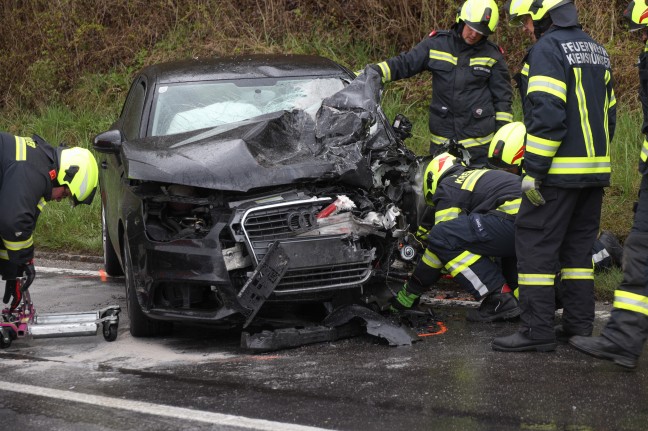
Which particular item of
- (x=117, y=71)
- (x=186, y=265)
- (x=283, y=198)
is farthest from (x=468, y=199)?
(x=117, y=71)

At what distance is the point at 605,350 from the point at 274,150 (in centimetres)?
229

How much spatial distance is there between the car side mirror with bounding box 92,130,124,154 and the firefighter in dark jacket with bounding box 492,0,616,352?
8.56 ft

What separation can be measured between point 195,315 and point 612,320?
7.39 ft

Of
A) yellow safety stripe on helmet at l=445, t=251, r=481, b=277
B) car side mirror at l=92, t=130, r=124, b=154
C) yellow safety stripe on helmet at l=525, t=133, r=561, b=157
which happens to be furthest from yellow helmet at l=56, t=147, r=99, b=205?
yellow safety stripe on helmet at l=525, t=133, r=561, b=157

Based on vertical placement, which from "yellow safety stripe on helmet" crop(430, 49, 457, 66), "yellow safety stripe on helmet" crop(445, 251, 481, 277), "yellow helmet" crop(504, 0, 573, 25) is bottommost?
"yellow safety stripe on helmet" crop(445, 251, 481, 277)

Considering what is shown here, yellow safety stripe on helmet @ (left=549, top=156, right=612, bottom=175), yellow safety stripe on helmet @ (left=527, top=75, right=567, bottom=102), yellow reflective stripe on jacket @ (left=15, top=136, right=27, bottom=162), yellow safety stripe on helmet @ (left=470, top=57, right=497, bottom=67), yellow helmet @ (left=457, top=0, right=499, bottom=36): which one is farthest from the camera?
yellow safety stripe on helmet @ (left=470, top=57, right=497, bottom=67)

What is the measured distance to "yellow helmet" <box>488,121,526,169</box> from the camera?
6.60 m

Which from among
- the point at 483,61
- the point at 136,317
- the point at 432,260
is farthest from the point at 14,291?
the point at 483,61

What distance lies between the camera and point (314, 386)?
5000 millimetres

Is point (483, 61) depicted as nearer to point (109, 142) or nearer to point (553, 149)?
point (553, 149)

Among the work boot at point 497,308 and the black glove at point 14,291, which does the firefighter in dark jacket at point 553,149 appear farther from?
the black glove at point 14,291

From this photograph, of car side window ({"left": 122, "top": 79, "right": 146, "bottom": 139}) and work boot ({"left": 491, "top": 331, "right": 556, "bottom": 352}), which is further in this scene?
car side window ({"left": 122, "top": 79, "right": 146, "bottom": 139})

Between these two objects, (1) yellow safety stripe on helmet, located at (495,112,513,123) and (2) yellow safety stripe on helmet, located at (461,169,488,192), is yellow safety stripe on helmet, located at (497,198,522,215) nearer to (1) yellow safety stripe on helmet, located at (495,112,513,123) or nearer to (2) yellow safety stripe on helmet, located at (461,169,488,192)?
(2) yellow safety stripe on helmet, located at (461,169,488,192)

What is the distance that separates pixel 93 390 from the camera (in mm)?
5125
